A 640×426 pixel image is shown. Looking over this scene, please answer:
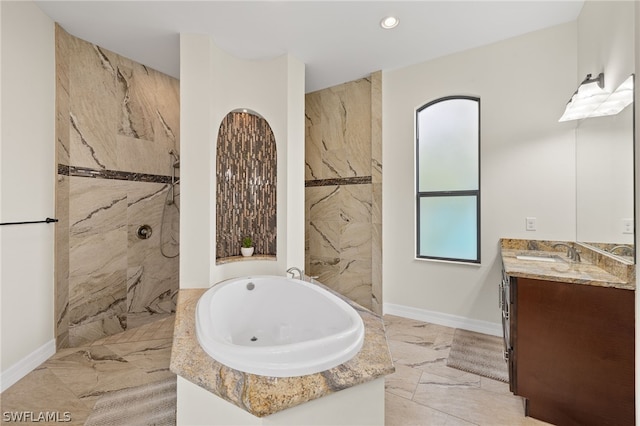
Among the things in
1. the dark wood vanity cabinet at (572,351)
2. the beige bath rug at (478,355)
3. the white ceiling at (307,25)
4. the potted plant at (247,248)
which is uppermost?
the white ceiling at (307,25)

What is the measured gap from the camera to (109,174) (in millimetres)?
2660

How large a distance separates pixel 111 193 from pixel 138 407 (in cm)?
187

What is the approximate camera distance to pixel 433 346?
96.0 inches

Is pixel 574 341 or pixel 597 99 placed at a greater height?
pixel 597 99

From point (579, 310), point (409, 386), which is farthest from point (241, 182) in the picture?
point (579, 310)

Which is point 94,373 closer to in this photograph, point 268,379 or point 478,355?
point 268,379

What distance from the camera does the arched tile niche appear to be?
277cm

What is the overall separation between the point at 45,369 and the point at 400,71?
4.03 metres

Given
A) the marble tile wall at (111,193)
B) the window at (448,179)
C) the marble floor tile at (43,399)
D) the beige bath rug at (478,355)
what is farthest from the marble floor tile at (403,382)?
the marble tile wall at (111,193)

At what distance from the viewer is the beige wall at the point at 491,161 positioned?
2359mm

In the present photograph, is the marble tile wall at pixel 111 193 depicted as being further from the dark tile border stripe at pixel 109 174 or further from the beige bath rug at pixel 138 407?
the beige bath rug at pixel 138 407

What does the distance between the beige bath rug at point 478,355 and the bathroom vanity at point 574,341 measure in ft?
1.48

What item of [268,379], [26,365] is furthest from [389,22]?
[26,365]

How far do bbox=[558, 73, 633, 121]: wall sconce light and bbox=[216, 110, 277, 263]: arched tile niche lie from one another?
2.37m
